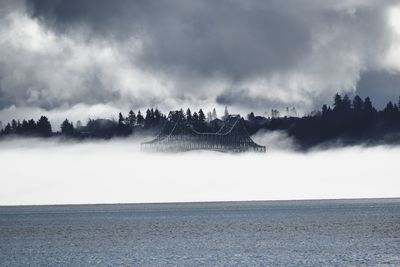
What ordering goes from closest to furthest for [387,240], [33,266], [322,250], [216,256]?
[33,266] < [216,256] < [322,250] < [387,240]

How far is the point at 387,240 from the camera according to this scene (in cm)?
8231

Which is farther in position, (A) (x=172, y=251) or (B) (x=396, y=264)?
(A) (x=172, y=251)

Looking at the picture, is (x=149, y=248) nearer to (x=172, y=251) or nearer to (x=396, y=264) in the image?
(x=172, y=251)

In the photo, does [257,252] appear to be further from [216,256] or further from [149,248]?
[149,248]

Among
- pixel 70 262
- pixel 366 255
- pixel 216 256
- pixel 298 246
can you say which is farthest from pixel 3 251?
pixel 366 255

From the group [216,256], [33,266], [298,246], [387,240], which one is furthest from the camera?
[387,240]

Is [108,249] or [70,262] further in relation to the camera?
[108,249]

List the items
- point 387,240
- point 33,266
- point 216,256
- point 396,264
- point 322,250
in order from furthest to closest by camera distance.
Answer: point 387,240, point 322,250, point 216,256, point 33,266, point 396,264

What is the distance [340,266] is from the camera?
Answer: 176ft

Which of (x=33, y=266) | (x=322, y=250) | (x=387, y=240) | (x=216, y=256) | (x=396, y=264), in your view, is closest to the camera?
(x=396, y=264)

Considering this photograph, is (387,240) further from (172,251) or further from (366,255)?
(172,251)

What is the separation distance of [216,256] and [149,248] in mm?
16154

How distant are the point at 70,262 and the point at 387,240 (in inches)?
1581

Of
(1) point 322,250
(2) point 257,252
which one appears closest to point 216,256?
(2) point 257,252
